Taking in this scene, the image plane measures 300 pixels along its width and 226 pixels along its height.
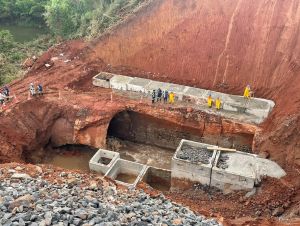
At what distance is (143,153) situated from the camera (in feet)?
63.7

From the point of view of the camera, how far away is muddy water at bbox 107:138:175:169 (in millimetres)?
18709

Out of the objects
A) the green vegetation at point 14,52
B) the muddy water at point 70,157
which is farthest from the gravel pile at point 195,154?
the green vegetation at point 14,52

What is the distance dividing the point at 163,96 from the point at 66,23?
13013mm

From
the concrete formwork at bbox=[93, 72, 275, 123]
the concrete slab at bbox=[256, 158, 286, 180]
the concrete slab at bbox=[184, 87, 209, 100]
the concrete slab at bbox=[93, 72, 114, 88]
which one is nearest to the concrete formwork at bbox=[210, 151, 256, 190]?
the concrete slab at bbox=[256, 158, 286, 180]

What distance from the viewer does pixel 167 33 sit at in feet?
74.1

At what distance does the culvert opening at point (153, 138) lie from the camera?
723 inches

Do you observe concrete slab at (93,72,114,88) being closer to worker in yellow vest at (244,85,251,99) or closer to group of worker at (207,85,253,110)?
group of worker at (207,85,253,110)

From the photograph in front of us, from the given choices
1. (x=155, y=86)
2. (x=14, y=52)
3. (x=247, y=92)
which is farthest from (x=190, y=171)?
(x=14, y=52)

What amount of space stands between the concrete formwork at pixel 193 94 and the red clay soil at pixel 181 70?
0.59 m

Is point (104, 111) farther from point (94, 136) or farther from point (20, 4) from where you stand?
point (20, 4)

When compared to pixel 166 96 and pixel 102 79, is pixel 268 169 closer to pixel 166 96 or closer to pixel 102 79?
pixel 166 96

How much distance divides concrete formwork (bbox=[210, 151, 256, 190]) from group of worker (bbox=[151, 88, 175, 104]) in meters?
4.74

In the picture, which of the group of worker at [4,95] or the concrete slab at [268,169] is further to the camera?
the group of worker at [4,95]

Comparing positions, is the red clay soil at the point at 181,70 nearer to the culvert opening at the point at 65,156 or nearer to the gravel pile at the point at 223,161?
the culvert opening at the point at 65,156
